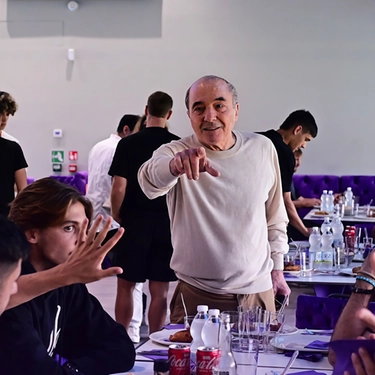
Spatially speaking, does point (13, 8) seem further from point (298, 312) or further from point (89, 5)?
point (298, 312)

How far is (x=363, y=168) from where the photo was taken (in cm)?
1006

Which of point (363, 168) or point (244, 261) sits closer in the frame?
point (244, 261)

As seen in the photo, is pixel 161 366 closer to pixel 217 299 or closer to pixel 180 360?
pixel 180 360

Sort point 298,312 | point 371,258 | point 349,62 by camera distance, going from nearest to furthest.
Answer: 1. point 371,258
2. point 298,312
3. point 349,62

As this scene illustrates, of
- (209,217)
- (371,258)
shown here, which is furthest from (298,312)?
(371,258)

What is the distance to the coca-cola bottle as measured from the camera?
1.96 m

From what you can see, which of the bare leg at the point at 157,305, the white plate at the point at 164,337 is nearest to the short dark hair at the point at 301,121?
the bare leg at the point at 157,305

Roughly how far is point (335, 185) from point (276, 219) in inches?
279

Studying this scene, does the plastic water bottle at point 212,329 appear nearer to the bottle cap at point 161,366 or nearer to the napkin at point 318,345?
the bottle cap at point 161,366

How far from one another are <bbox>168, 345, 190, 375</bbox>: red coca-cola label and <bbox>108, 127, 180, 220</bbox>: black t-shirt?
9.13 ft

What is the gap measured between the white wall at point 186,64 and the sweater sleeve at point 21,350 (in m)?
8.48

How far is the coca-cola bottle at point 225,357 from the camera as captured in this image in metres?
1.96

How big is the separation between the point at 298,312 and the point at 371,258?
1118 mm

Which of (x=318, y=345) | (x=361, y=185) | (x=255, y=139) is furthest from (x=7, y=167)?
(x=361, y=185)
